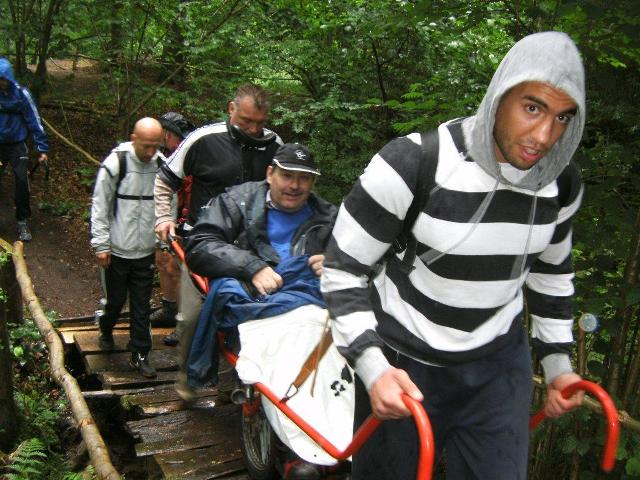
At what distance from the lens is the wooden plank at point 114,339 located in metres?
6.52

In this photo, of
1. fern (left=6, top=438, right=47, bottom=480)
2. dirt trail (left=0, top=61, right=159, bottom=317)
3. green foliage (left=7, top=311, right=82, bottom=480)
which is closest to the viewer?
fern (left=6, top=438, right=47, bottom=480)

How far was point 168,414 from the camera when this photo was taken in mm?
5352

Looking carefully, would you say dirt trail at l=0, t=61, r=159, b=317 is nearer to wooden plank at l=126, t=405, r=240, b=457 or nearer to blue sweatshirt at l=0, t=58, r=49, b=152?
blue sweatshirt at l=0, t=58, r=49, b=152

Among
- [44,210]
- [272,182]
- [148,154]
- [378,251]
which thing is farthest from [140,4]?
[378,251]

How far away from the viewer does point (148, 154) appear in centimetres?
579

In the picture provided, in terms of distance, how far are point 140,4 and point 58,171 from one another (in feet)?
13.7

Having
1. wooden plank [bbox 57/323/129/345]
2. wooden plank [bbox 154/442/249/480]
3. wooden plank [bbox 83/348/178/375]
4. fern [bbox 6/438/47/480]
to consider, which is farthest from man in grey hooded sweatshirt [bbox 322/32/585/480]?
wooden plank [bbox 57/323/129/345]

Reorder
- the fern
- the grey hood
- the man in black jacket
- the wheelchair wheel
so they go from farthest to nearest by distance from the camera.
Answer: the man in black jacket, the fern, the wheelchair wheel, the grey hood

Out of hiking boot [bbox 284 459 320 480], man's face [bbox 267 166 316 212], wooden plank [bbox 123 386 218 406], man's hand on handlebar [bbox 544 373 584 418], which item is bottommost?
wooden plank [bbox 123 386 218 406]

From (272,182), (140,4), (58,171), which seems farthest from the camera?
(58,171)

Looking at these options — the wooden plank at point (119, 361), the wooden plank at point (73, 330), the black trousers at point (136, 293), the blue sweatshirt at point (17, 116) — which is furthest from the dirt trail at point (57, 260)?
the black trousers at point (136, 293)

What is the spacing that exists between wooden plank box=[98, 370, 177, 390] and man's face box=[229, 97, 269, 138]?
2.31 meters

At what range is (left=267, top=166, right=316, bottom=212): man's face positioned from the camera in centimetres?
450

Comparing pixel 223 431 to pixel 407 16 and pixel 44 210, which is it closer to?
pixel 407 16
